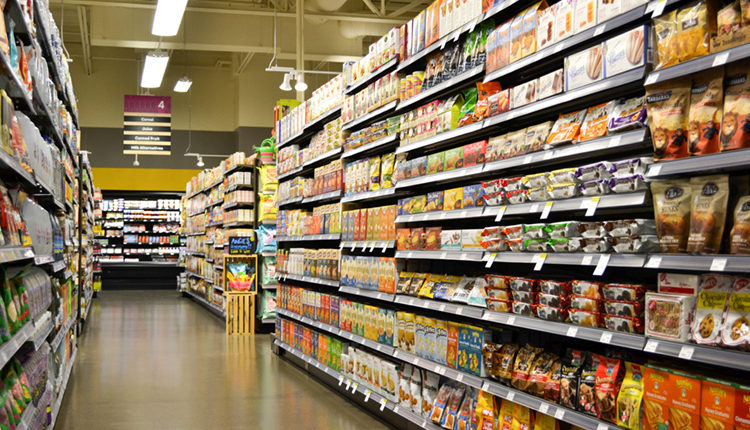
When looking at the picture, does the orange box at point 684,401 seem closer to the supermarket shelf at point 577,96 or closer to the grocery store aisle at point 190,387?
the supermarket shelf at point 577,96

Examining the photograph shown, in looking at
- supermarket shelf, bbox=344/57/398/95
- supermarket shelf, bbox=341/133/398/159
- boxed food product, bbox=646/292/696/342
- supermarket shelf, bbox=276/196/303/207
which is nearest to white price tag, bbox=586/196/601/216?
boxed food product, bbox=646/292/696/342

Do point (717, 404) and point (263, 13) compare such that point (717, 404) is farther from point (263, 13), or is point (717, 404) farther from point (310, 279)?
point (263, 13)

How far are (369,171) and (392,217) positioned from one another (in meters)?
0.69

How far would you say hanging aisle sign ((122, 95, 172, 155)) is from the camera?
643 inches

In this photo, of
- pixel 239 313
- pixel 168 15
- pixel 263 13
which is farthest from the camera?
pixel 263 13

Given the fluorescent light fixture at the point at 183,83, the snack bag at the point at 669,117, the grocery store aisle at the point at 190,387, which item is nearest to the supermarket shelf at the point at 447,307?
the grocery store aisle at the point at 190,387

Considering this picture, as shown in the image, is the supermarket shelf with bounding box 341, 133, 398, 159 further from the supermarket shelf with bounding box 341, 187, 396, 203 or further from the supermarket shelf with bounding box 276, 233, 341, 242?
the supermarket shelf with bounding box 276, 233, 341, 242

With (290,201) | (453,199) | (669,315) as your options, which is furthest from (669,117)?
(290,201)

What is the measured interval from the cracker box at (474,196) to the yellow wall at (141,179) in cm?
1910

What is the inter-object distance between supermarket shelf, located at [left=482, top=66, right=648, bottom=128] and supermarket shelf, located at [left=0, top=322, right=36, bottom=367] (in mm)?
2617

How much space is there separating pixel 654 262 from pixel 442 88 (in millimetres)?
2184

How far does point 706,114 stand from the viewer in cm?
278

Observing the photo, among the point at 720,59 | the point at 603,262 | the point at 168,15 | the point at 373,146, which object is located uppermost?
the point at 168,15

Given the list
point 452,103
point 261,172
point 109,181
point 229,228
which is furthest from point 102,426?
point 109,181
